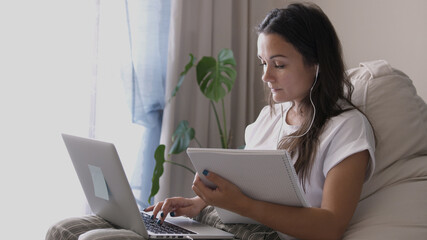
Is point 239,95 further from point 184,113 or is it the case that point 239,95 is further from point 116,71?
point 116,71

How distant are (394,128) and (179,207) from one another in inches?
24.9

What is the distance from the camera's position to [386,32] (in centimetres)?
238

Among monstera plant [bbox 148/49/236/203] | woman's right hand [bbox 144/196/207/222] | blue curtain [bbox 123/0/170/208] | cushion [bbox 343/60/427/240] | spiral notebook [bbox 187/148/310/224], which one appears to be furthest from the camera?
blue curtain [bbox 123/0/170/208]

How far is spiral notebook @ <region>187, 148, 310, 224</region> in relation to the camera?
4.10ft

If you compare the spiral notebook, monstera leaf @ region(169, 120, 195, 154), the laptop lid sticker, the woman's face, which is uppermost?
the woman's face

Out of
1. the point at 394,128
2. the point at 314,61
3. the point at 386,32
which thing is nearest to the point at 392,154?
the point at 394,128

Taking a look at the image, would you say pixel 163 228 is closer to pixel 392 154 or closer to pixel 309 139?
pixel 309 139

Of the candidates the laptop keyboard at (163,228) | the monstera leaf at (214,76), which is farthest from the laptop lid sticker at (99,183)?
the monstera leaf at (214,76)

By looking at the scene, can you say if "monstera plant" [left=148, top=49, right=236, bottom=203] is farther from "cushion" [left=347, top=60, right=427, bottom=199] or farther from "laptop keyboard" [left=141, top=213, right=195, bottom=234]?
"cushion" [left=347, top=60, right=427, bottom=199]

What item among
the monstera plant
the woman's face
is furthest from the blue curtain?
the woman's face

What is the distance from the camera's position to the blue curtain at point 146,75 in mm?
2793

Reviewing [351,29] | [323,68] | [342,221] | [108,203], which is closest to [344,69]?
[323,68]

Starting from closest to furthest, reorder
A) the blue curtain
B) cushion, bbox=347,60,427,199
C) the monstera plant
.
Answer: cushion, bbox=347,60,427,199
the monstera plant
the blue curtain

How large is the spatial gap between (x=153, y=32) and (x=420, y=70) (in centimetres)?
127
